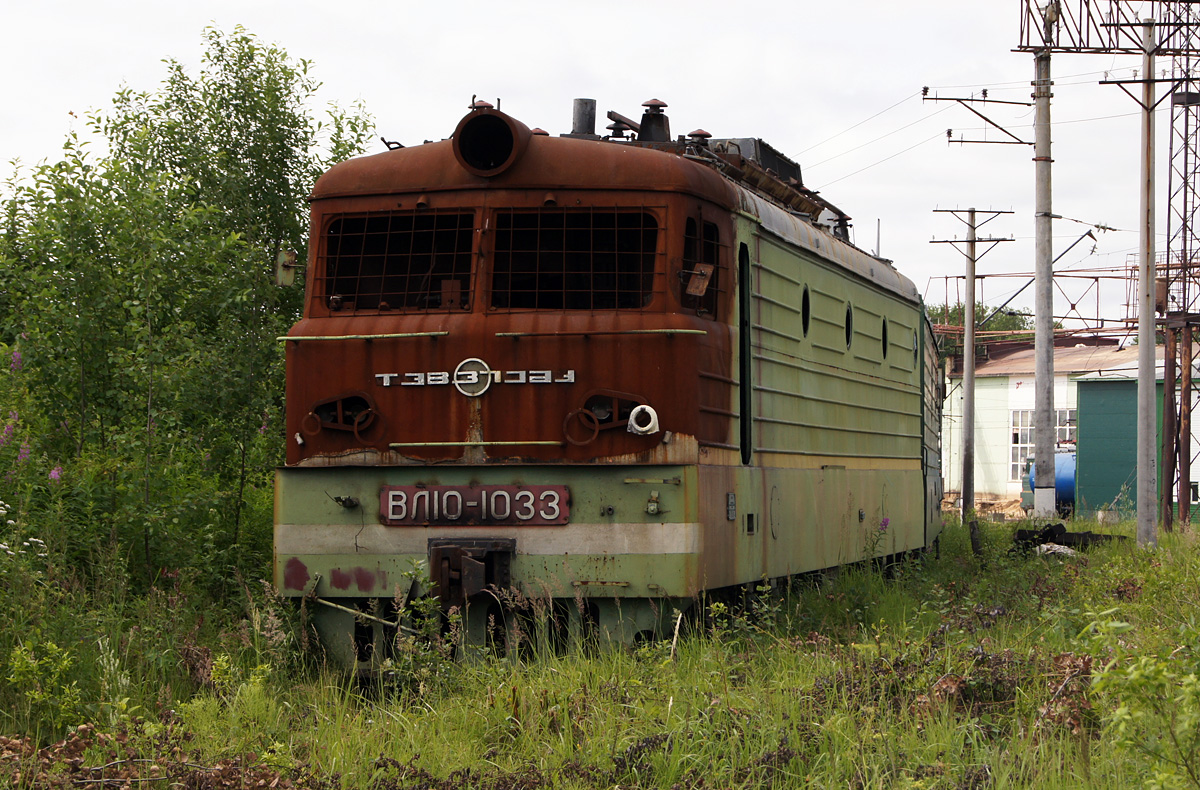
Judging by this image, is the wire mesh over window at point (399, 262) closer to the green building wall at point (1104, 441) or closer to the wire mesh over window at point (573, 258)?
the wire mesh over window at point (573, 258)

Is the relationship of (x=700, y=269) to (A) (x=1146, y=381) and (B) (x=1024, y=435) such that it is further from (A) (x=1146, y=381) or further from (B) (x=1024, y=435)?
(B) (x=1024, y=435)

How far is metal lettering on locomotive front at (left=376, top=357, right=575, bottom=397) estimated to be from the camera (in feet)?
24.0

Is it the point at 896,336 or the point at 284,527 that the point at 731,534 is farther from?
the point at 896,336

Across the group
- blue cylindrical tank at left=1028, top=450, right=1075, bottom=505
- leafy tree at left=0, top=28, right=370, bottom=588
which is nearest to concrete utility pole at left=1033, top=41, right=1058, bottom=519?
leafy tree at left=0, top=28, right=370, bottom=588

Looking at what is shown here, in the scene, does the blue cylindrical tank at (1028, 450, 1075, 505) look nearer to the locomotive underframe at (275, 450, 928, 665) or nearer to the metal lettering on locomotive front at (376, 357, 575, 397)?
the locomotive underframe at (275, 450, 928, 665)

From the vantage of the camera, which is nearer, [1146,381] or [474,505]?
[474,505]

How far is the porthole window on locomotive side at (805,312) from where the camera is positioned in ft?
30.8

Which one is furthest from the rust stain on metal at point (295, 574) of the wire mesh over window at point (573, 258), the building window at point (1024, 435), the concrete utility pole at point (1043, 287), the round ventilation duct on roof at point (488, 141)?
the building window at point (1024, 435)

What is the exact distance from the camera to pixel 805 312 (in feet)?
31.1

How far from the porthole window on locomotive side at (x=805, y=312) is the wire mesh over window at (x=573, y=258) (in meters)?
2.11

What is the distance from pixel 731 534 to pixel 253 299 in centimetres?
487

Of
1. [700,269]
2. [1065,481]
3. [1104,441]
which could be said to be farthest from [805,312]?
[1065,481]

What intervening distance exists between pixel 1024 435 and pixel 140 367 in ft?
137

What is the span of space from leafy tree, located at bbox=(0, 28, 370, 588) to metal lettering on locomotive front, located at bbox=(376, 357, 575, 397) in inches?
104
